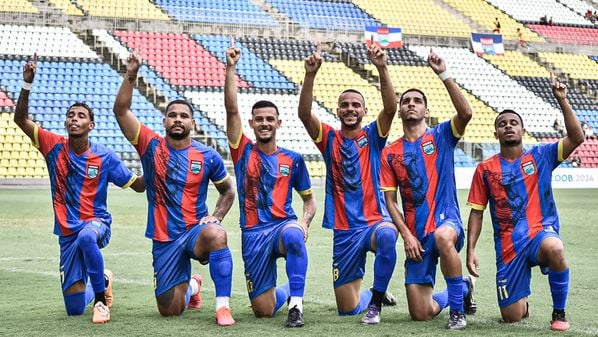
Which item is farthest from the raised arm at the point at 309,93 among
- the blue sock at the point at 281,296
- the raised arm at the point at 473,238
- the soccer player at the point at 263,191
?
the raised arm at the point at 473,238

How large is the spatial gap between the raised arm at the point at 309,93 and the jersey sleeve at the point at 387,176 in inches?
23.8

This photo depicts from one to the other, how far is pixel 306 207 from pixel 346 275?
637 millimetres

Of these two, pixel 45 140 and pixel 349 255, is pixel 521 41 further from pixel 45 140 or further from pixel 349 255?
pixel 45 140

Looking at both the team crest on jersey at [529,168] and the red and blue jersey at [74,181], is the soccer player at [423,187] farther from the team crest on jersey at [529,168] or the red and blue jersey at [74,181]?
the red and blue jersey at [74,181]

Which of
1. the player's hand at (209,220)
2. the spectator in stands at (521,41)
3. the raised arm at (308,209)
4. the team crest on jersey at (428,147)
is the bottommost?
the player's hand at (209,220)

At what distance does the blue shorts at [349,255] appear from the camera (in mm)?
7281

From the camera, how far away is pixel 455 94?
22.1ft

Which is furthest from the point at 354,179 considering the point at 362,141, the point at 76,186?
the point at 76,186

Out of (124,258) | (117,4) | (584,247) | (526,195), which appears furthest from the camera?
(117,4)

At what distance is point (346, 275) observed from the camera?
7359 millimetres

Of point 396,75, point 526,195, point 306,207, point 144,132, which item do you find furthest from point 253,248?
point 396,75

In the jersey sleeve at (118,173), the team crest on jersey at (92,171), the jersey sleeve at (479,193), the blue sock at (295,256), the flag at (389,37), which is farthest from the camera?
the flag at (389,37)

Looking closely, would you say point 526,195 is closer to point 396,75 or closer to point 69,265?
point 69,265

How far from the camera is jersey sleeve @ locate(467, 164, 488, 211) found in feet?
23.1
